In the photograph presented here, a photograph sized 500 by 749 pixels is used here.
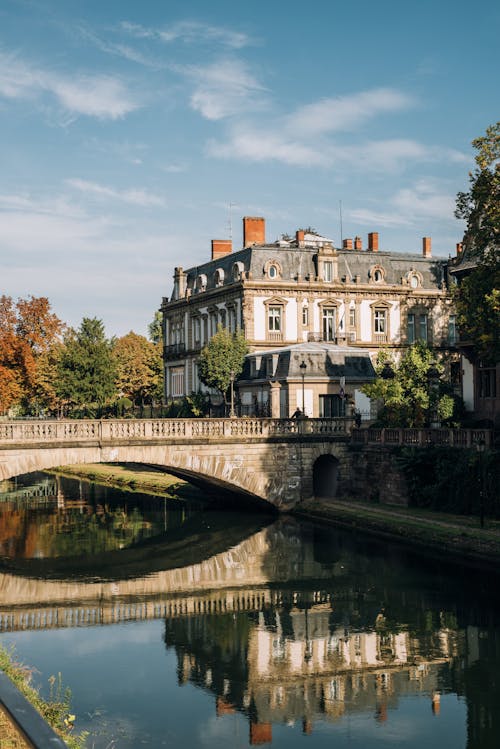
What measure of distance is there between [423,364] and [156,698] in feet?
117

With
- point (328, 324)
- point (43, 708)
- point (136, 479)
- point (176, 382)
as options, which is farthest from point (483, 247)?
point (176, 382)

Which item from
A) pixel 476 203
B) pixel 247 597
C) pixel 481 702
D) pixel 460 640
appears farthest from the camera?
pixel 476 203

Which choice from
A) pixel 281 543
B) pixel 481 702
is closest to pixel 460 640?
pixel 481 702

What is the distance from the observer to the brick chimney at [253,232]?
284ft

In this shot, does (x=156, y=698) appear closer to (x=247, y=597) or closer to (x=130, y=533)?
(x=247, y=597)

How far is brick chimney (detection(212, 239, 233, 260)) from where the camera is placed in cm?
9306

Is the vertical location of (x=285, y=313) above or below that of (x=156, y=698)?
above

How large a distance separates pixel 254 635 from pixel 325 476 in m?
28.2

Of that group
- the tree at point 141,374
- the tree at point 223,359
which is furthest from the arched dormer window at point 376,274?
the tree at point 141,374

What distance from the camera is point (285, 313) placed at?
80.1 metres

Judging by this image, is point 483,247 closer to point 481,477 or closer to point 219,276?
point 481,477

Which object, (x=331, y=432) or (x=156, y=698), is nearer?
(x=156, y=698)

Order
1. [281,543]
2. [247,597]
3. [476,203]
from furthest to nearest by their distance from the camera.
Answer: [281,543], [476,203], [247,597]

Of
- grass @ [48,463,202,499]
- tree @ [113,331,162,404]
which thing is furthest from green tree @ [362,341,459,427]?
tree @ [113,331,162,404]
